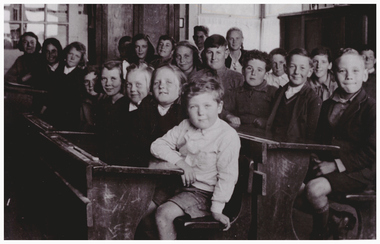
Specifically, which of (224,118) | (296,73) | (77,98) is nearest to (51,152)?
(77,98)

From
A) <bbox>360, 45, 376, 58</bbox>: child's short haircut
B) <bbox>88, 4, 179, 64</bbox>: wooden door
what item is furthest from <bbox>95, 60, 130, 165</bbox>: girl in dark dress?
<bbox>360, 45, 376, 58</bbox>: child's short haircut

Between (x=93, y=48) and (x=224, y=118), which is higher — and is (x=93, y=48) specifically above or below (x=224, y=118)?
above

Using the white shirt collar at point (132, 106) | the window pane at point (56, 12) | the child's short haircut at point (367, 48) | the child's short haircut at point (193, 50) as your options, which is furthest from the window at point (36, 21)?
the child's short haircut at point (367, 48)

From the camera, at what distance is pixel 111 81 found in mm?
2963

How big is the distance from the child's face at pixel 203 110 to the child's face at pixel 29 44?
0.96 m

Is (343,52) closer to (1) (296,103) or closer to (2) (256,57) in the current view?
(1) (296,103)

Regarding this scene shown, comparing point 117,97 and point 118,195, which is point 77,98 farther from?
point 118,195

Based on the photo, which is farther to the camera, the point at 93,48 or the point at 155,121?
the point at 93,48

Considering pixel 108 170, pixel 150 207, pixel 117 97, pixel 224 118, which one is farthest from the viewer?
pixel 117 97

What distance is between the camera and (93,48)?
297 centimetres

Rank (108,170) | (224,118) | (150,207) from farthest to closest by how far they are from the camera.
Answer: (224,118) → (150,207) → (108,170)

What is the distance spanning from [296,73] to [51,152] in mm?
1480

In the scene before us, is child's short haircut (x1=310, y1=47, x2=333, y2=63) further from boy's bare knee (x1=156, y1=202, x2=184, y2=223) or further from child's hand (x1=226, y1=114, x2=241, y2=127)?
boy's bare knee (x1=156, y1=202, x2=184, y2=223)

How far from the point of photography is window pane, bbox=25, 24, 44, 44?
278cm
